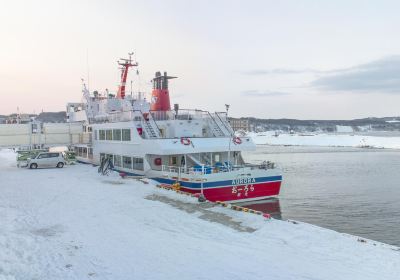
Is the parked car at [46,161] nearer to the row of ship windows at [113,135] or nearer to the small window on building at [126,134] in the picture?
the row of ship windows at [113,135]

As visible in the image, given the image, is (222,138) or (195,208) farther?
(222,138)

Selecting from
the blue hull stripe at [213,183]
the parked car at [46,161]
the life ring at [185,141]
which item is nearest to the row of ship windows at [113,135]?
the parked car at [46,161]

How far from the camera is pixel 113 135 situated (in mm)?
35938

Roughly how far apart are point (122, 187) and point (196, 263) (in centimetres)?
1491

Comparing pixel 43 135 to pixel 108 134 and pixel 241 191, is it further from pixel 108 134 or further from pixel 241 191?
pixel 241 191

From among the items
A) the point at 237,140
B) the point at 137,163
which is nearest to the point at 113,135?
the point at 137,163

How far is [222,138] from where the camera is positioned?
2998cm

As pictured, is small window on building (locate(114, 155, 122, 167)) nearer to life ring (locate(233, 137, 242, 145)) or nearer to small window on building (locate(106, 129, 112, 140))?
small window on building (locate(106, 129, 112, 140))

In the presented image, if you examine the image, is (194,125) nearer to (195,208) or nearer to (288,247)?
(195,208)

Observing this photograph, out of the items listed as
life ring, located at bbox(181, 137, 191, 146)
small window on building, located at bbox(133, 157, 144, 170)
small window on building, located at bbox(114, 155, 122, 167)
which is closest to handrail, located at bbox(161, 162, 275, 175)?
life ring, located at bbox(181, 137, 191, 146)

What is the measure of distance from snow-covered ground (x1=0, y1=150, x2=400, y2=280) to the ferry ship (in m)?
5.79

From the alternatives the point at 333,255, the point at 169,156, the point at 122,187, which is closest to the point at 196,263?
the point at 333,255

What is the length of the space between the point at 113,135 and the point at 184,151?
10.5 metres

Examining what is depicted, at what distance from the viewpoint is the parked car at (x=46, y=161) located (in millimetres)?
39125
